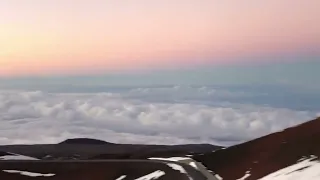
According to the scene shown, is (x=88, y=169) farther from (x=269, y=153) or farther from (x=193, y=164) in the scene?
(x=269, y=153)

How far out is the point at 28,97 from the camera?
6641mm

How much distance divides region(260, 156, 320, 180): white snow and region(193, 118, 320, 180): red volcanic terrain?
50mm

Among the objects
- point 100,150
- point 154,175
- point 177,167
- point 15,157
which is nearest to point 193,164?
point 177,167

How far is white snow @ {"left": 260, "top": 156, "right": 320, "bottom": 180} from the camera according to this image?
6.19 metres

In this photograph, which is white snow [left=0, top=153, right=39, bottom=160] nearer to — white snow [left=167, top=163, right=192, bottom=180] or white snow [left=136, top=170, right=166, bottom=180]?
white snow [left=136, top=170, right=166, bottom=180]

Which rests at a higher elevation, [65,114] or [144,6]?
[144,6]

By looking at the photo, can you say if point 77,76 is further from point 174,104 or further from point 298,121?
point 298,121

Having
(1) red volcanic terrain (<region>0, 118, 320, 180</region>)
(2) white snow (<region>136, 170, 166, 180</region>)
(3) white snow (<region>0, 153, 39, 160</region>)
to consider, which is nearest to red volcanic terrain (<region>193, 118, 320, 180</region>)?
(1) red volcanic terrain (<region>0, 118, 320, 180</region>)

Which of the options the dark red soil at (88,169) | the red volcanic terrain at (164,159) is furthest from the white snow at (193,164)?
the dark red soil at (88,169)

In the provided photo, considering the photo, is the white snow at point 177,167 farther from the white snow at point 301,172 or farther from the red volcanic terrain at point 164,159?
the white snow at point 301,172

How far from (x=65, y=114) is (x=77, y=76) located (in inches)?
22.8

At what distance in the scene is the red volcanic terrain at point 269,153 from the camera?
Result: 6.41 m

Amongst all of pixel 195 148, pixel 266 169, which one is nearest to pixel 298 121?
pixel 266 169

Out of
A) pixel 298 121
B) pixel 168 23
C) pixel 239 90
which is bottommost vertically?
pixel 298 121
